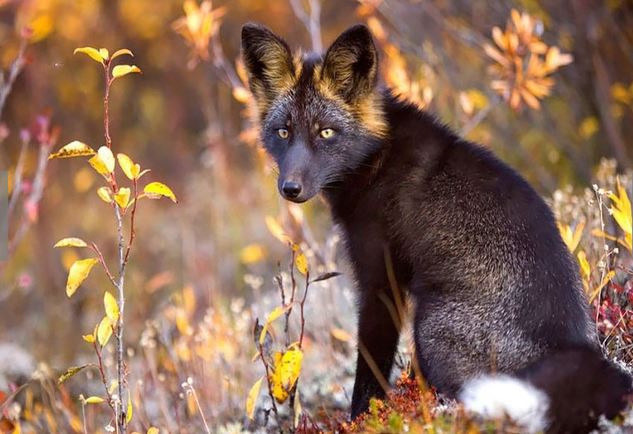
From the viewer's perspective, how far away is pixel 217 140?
860 cm

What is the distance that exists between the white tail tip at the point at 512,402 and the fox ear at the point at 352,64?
Result: 6.06ft

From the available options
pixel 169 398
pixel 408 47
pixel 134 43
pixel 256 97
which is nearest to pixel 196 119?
pixel 134 43

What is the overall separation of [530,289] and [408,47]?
4743mm

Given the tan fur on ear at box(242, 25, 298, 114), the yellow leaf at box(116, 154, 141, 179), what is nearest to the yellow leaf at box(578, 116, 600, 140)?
the tan fur on ear at box(242, 25, 298, 114)

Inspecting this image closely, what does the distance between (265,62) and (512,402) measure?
2482 mm

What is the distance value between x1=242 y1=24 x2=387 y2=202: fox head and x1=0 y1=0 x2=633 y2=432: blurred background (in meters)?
0.72

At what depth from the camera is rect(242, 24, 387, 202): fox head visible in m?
4.55

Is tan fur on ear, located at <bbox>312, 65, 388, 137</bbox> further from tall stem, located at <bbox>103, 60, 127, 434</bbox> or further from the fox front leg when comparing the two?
tall stem, located at <bbox>103, 60, 127, 434</bbox>

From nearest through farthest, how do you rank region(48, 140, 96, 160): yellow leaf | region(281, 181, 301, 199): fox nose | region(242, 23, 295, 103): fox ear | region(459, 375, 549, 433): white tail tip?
region(459, 375, 549, 433): white tail tip → region(48, 140, 96, 160): yellow leaf → region(281, 181, 301, 199): fox nose → region(242, 23, 295, 103): fox ear

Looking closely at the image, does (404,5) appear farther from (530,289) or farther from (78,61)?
(78,61)

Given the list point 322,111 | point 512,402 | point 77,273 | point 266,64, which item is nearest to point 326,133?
point 322,111

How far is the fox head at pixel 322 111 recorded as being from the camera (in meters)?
4.55

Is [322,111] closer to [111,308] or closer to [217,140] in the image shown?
[111,308]

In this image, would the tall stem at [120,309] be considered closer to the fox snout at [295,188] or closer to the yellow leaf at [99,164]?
the yellow leaf at [99,164]
